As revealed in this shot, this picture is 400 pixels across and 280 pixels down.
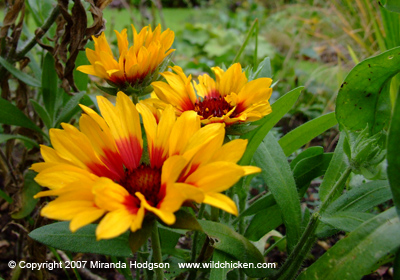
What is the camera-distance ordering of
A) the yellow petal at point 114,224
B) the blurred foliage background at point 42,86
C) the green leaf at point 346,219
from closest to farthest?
1. the yellow petal at point 114,224
2. the green leaf at point 346,219
3. the blurred foliage background at point 42,86

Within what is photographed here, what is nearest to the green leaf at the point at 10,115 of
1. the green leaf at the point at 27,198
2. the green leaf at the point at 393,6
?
the green leaf at the point at 27,198

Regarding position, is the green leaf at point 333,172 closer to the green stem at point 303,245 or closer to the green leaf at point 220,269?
the green stem at point 303,245

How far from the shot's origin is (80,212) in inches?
16.4

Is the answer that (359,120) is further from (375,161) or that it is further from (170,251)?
(170,251)

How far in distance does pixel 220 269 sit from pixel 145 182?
0.68 feet

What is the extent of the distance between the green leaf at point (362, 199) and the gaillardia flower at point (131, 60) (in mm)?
412

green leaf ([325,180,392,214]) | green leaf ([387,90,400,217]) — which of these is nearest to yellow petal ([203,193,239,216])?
green leaf ([387,90,400,217])

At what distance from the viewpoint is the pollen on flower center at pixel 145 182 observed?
508 mm

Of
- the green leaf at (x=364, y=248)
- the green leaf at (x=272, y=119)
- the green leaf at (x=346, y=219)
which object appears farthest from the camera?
the green leaf at (x=272, y=119)

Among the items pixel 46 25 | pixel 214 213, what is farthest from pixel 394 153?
pixel 46 25

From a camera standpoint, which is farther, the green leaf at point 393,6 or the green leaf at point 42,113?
the green leaf at point 42,113

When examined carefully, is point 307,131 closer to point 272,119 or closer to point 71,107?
point 272,119

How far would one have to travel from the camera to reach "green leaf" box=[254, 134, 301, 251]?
0.69m

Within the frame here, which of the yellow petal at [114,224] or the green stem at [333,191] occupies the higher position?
the yellow petal at [114,224]
